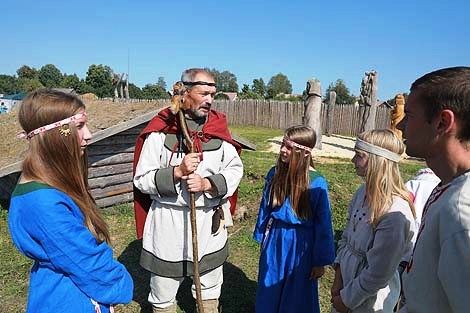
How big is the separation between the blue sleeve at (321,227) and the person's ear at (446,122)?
1.65 metres

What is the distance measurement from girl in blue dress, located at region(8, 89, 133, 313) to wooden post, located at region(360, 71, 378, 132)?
12.4 m

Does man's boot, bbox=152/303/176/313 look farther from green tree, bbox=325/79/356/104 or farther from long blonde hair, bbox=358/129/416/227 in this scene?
green tree, bbox=325/79/356/104

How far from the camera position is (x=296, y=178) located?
2838mm

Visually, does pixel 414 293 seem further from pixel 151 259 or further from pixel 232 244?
pixel 232 244

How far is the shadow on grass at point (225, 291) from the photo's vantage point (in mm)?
3666

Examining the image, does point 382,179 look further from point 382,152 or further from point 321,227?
point 321,227

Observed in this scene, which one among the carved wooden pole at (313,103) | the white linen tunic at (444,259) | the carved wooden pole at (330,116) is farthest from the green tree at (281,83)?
the white linen tunic at (444,259)

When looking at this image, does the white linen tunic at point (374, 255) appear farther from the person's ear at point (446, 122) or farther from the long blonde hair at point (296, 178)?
the person's ear at point (446, 122)

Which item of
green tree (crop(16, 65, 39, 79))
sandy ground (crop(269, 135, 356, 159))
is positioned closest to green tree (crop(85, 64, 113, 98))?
green tree (crop(16, 65, 39, 79))

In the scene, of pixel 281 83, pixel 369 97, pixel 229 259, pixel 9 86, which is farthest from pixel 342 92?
pixel 9 86

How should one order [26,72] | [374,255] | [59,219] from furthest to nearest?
1. [26,72]
2. [374,255]
3. [59,219]

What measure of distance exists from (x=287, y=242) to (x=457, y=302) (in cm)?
186

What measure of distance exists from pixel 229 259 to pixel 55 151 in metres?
3.40

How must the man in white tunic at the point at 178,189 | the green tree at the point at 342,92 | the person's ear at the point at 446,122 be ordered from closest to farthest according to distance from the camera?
the person's ear at the point at 446,122
the man in white tunic at the point at 178,189
the green tree at the point at 342,92
